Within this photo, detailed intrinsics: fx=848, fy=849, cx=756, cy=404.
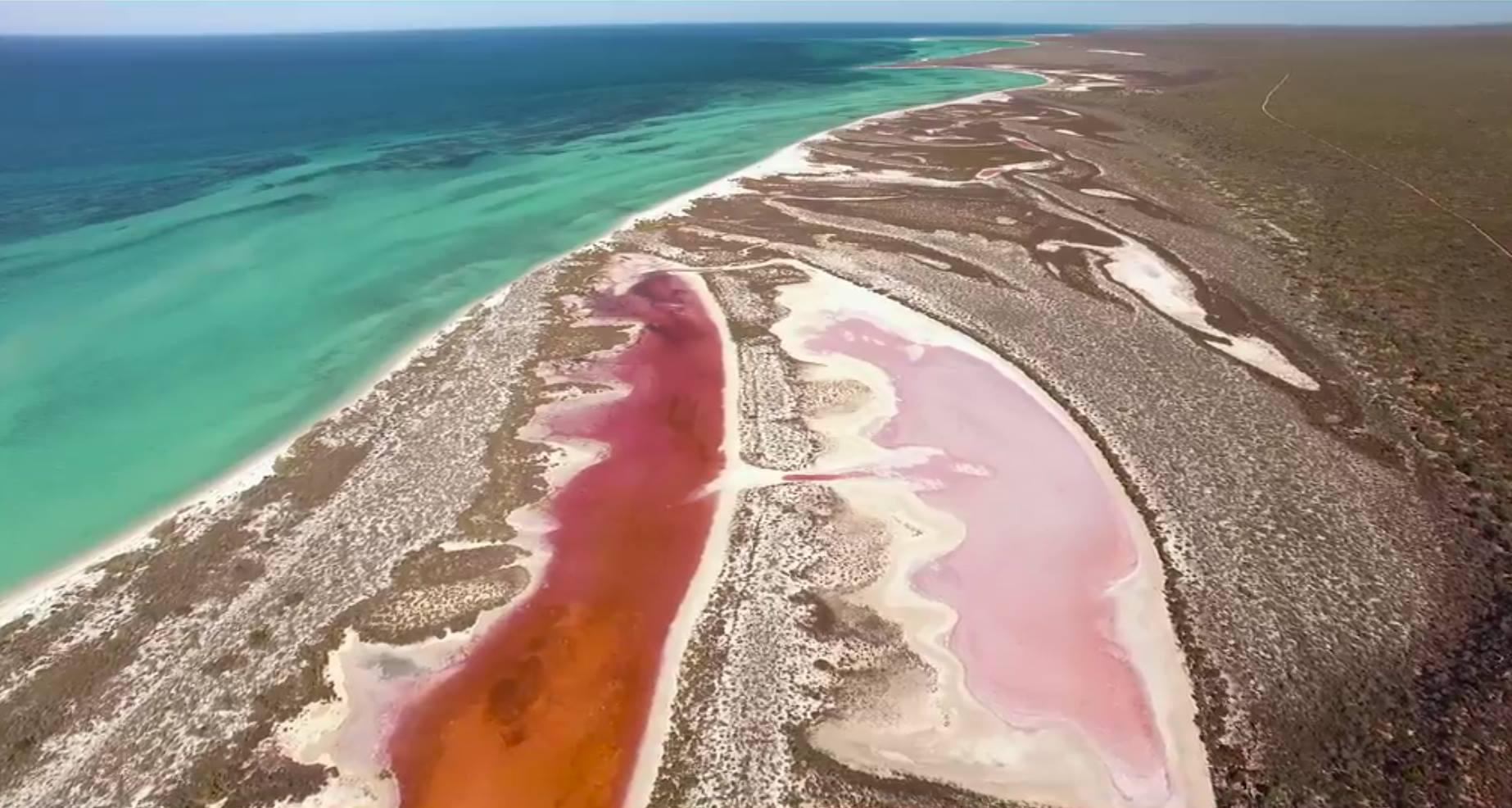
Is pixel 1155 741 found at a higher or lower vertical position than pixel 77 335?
lower

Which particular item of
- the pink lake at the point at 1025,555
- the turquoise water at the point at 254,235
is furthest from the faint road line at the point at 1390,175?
the turquoise water at the point at 254,235

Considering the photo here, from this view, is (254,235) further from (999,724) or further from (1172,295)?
(999,724)

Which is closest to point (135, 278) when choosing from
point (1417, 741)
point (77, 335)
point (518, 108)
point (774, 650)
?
point (77, 335)

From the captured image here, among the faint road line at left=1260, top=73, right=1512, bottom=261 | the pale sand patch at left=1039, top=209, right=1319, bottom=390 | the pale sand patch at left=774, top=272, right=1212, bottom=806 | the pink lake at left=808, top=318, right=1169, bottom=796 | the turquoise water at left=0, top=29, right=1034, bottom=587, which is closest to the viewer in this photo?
the pale sand patch at left=774, top=272, right=1212, bottom=806

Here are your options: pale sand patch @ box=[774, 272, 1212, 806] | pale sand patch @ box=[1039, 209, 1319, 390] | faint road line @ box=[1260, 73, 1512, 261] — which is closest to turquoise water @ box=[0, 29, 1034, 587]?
pale sand patch @ box=[774, 272, 1212, 806]

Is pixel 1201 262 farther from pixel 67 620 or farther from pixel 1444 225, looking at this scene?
pixel 67 620

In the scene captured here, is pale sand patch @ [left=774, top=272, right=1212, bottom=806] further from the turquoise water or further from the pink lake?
the turquoise water

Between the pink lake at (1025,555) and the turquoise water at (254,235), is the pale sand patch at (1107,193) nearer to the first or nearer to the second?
the turquoise water at (254,235)
